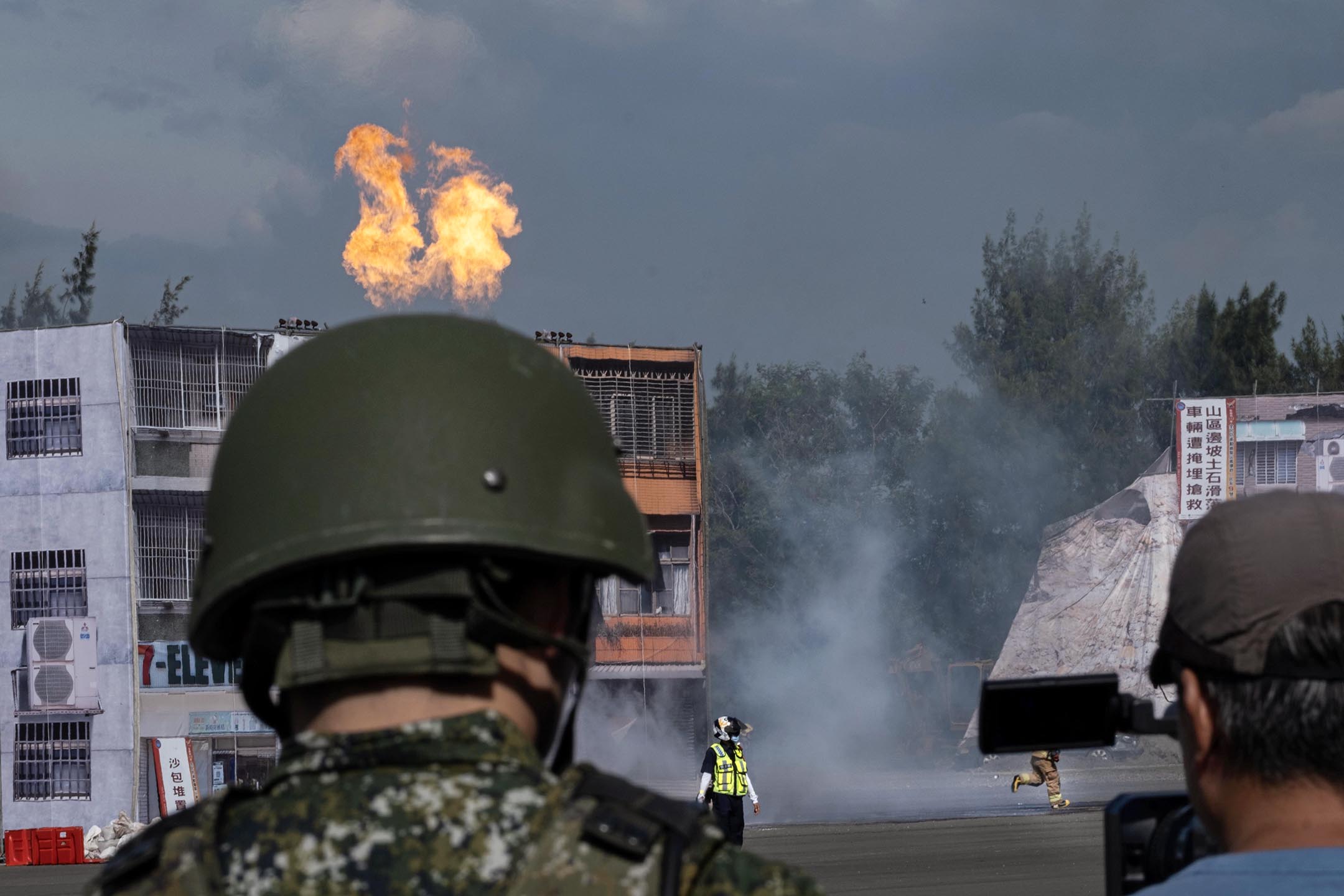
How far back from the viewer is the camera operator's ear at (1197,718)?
2080 millimetres

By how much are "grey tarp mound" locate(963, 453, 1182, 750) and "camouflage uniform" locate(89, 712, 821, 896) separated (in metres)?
47.4

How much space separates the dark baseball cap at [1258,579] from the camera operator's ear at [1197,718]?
1.3 inches

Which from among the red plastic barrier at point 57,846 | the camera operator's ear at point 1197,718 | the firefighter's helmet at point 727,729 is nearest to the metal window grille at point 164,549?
the red plastic barrier at point 57,846

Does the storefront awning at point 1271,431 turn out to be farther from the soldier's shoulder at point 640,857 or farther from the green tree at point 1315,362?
the soldier's shoulder at point 640,857

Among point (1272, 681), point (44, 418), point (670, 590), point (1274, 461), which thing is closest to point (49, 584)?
point (44, 418)

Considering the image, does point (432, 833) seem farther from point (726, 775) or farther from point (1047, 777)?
point (1047, 777)

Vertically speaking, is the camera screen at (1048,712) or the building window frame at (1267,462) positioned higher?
the camera screen at (1048,712)

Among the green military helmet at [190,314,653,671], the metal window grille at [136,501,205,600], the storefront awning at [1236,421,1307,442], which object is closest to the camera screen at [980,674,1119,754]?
the green military helmet at [190,314,653,671]

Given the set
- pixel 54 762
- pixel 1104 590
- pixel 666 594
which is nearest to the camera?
pixel 54 762

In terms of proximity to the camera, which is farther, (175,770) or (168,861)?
(175,770)

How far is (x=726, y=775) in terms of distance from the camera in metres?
17.9

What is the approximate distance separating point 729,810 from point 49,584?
771 inches

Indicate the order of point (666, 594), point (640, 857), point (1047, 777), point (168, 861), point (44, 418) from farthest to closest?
point (666, 594) → point (44, 418) → point (1047, 777) → point (168, 861) → point (640, 857)

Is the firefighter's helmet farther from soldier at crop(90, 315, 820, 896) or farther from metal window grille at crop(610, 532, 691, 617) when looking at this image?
metal window grille at crop(610, 532, 691, 617)
